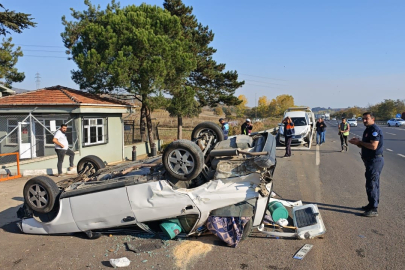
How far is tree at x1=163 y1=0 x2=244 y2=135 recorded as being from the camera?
2572cm

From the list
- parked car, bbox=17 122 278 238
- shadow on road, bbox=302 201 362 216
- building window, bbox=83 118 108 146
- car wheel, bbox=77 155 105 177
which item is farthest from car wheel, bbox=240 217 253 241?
building window, bbox=83 118 108 146

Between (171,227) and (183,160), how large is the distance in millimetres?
977

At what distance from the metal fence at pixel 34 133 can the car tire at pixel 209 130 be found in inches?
350

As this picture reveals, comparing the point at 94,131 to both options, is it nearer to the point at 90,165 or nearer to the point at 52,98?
the point at 52,98

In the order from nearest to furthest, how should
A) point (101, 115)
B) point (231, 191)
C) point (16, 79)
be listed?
point (231, 191)
point (101, 115)
point (16, 79)

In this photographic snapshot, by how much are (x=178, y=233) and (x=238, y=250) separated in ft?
2.93

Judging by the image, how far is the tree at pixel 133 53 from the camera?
15.9 metres

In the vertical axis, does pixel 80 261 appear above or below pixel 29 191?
below

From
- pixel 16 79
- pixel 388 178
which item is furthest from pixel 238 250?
pixel 16 79

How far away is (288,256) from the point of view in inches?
166

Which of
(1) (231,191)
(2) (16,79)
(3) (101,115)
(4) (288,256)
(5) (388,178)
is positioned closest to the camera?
(4) (288,256)

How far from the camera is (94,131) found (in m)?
14.8

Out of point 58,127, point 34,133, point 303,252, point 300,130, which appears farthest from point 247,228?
point 300,130

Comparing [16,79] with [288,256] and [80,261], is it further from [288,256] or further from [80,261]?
[288,256]
